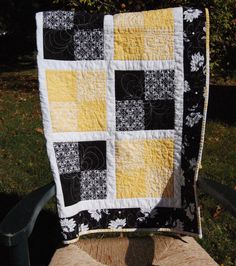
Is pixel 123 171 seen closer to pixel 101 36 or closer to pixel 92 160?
pixel 92 160

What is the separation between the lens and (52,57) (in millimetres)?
1543

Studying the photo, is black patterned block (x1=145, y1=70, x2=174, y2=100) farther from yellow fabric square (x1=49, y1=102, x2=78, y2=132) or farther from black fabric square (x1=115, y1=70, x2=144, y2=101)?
yellow fabric square (x1=49, y1=102, x2=78, y2=132)

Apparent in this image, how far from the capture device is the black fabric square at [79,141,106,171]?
1.62 metres

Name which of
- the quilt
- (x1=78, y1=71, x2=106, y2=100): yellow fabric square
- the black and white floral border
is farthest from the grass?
(x1=78, y1=71, x2=106, y2=100): yellow fabric square

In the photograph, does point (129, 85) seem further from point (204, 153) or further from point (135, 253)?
point (204, 153)

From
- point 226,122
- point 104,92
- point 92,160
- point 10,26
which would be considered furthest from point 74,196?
point 10,26

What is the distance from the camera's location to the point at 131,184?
1.67 metres

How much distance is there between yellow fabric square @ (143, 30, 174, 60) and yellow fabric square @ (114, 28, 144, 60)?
0.07 ft

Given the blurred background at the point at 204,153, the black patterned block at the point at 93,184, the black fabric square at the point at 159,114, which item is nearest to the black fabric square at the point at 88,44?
the black fabric square at the point at 159,114

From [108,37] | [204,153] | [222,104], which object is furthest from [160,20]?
[222,104]

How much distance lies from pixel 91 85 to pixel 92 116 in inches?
4.4

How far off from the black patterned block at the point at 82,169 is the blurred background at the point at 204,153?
83 centimetres

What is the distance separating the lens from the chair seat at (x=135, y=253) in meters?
1.45

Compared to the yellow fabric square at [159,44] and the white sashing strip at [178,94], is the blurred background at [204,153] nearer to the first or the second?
the white sashing strip at [178,94]
